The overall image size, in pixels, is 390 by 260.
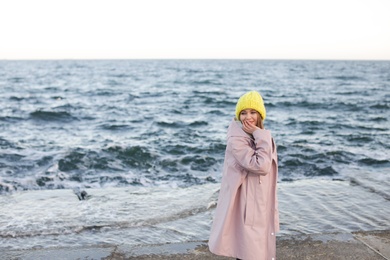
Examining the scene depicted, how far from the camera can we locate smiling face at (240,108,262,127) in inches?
108

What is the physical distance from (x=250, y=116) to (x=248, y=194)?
0.53 metres

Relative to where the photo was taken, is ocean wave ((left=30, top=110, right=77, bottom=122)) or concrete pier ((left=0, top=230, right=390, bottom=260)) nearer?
concrete pier ((left=0, top=230, right=390, bottom=260))

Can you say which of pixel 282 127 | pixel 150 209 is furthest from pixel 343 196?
pixel 282 127

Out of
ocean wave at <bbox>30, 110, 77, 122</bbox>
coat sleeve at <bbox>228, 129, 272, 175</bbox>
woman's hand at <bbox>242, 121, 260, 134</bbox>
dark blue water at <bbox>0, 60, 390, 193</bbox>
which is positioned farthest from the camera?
ocean wave at <bbox>30, 110, 77, 122</bbox>

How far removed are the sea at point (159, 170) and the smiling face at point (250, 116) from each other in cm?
166

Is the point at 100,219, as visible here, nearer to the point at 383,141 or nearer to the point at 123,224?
the point at 123,224

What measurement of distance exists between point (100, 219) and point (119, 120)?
38.9 ft

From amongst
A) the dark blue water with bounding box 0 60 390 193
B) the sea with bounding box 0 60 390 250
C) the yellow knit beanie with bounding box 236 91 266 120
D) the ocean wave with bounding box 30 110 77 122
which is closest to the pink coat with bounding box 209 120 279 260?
the yellow knit beanie with bounding box 236 91 266 120

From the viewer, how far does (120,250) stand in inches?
137

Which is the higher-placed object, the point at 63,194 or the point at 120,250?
the point at 120,250

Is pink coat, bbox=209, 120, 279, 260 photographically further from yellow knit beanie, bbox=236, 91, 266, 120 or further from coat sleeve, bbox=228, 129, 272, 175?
yellow knit beanie, bbox=236, 91, 266, 120

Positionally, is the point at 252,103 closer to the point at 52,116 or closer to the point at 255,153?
the point at 255,153

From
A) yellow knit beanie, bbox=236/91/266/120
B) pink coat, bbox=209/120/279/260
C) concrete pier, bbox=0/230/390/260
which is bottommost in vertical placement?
concrete pier, bbox=0/230/390/260

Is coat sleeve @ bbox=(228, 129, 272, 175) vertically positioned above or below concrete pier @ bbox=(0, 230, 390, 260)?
above
